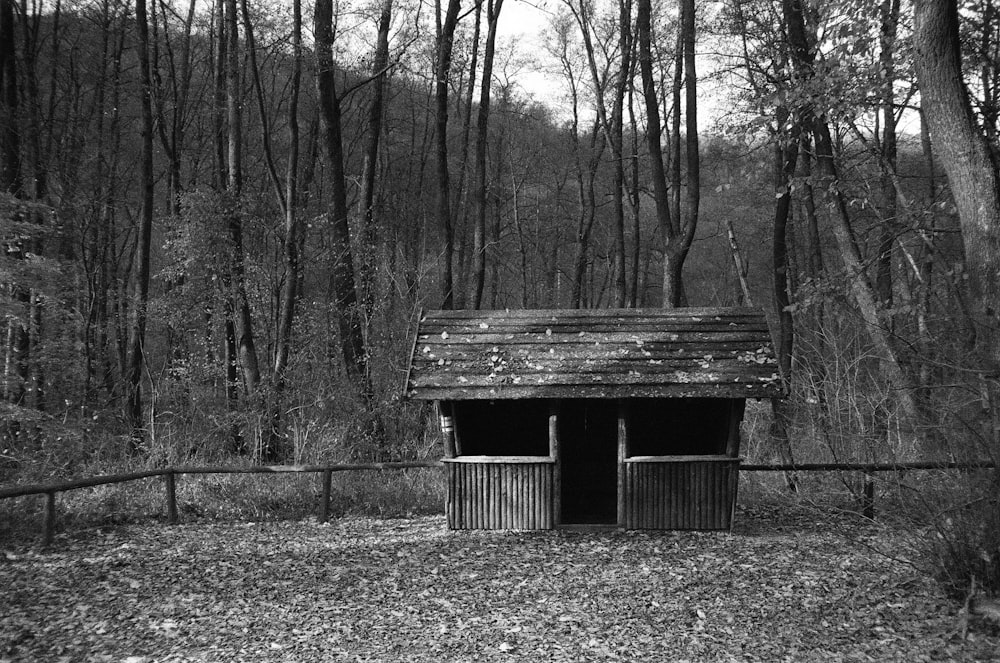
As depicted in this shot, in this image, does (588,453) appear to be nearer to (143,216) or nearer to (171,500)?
(171,500)

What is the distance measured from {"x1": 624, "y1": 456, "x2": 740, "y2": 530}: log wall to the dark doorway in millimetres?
2117

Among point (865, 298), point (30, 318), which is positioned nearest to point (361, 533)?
point (30, 318)

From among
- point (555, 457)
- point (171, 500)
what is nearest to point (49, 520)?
point (171, 500)

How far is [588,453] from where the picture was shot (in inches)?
473

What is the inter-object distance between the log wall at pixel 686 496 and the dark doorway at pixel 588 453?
2.12 metres

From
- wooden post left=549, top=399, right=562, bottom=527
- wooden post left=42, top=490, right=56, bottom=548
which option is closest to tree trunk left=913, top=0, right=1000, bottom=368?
wooden post left=549, top=399, right=562, bottom=527

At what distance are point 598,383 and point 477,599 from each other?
2984 mm

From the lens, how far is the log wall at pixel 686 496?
9.21 meters

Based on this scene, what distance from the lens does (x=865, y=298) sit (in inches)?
506

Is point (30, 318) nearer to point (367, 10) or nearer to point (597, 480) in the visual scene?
point (597, 480)

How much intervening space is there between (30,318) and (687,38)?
13.0 meters

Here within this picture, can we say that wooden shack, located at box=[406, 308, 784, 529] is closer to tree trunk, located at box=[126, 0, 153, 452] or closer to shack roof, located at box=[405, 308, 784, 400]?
shack roof, located at box=[405, 308, 784, 400]

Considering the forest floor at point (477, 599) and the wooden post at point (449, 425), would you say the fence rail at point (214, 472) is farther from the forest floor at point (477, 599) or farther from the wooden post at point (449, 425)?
the wooden post at point (449, 425)

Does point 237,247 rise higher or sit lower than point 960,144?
lower
